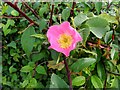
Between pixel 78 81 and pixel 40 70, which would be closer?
pixel 78 81

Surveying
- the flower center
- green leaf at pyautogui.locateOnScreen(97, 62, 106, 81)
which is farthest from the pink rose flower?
green leaf at pyautogui.locateOnScreen(97, 62, 106, 81)

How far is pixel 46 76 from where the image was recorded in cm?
89

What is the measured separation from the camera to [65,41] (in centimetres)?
72

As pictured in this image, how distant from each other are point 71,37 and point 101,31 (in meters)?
0.08

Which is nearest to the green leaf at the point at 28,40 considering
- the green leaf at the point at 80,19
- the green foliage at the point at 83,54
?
the green foliage at the point at 83,54

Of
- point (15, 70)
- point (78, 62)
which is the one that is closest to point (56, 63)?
point (78, 62)

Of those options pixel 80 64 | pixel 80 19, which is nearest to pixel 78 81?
pixel 80 64

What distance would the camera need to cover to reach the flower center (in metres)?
0.69

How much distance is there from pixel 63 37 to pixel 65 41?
1 centimetres

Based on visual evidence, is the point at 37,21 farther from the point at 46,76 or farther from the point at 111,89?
the point at 111,89

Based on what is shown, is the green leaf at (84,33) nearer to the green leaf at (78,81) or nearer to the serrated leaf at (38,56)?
the green leaf at (78,81)

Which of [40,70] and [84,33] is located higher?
[84,33]

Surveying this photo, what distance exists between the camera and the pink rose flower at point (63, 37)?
2.14 feet

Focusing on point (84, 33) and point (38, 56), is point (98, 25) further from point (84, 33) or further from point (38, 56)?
point (38, 56)
